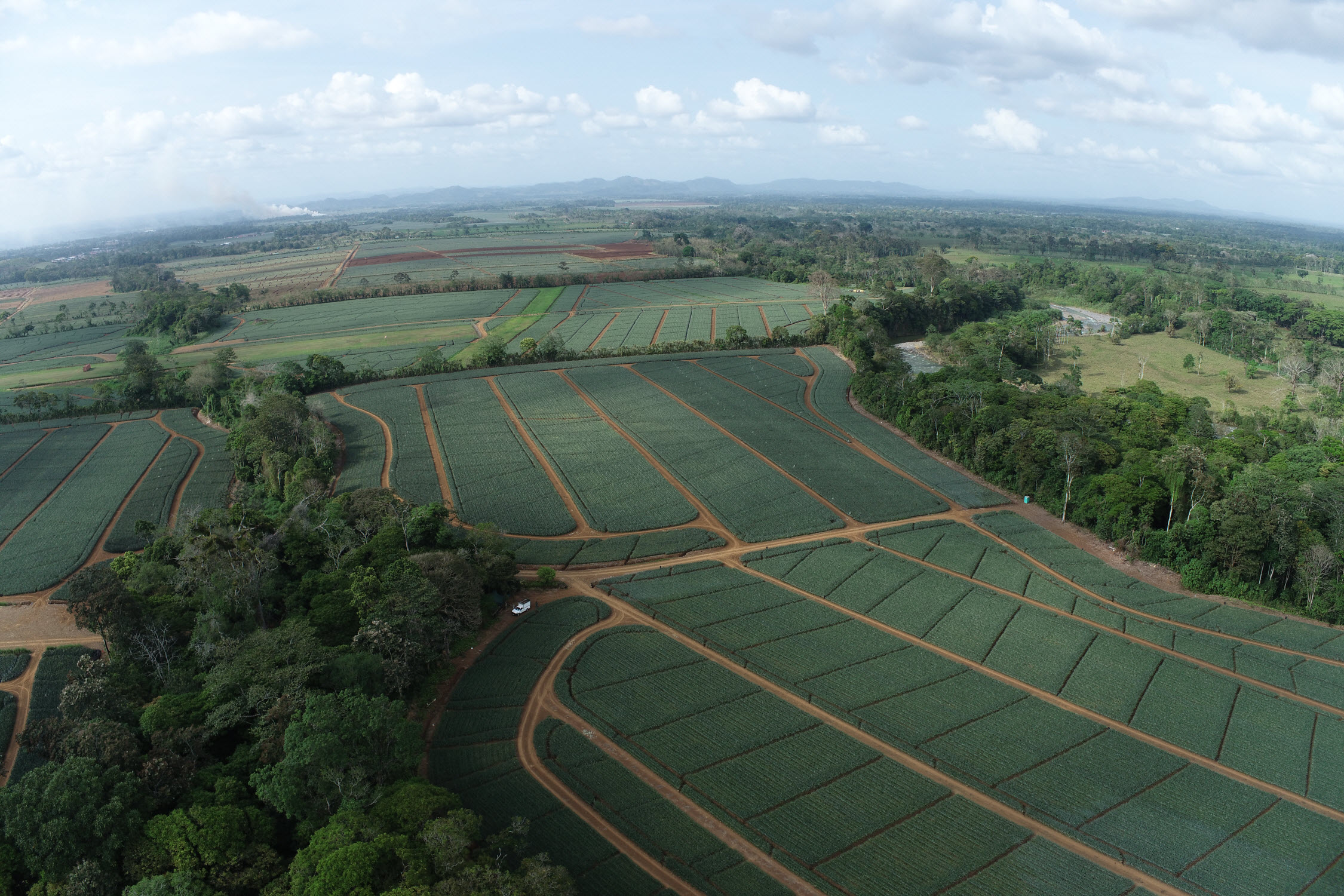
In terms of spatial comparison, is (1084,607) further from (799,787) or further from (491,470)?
(491,470)

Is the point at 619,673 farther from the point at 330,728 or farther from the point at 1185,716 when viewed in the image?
the point at 1185,716

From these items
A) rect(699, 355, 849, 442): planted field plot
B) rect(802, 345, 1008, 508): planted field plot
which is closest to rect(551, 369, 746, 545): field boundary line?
rect(699, 355, 849, 442): planted field plot

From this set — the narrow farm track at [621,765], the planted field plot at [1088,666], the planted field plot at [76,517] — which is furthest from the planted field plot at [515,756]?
the planted field plot at [76,517]

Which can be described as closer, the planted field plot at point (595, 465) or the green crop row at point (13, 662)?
the green crop row at point (13, 662)

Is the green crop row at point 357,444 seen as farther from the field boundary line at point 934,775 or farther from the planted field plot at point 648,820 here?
the field boundary line at point 934,775

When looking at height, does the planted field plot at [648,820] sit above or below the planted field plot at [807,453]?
below

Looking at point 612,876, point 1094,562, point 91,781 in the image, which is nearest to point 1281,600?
point 1094,562
